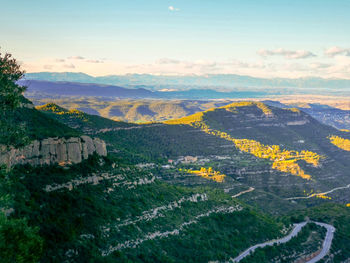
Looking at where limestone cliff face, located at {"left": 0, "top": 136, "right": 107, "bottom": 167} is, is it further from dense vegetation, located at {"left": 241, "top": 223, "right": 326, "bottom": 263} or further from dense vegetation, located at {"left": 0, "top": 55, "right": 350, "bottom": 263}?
dense vegetation, located at {"left": 241, "top": 223, "right": 326, "bottom": 263}

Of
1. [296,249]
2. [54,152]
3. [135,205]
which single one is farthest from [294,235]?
[54,152]

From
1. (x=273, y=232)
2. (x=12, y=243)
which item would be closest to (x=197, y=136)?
(x=273, y=232)

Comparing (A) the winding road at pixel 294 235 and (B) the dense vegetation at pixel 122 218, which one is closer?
(B) the dense vegetation at pixel 122 218

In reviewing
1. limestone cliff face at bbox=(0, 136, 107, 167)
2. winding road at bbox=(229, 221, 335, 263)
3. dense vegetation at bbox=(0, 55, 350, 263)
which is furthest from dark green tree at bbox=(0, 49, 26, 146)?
winding road at bbox=(229, 221, 335, 263)

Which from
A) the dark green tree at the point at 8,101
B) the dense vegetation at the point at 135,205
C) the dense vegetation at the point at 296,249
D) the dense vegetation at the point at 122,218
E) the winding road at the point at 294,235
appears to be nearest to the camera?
the dark green tree at the point at 8,101

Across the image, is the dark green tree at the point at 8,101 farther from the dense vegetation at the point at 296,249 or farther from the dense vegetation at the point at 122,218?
the dense vegetation at the point at 296,249

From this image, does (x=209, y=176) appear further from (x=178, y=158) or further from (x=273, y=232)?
(x=273, y=232)

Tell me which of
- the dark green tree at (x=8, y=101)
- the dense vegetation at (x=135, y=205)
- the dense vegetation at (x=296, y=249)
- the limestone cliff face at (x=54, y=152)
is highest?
the dark green tree at (x=8, y=101)

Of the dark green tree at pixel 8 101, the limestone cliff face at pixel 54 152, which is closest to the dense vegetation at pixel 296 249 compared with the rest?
the limestone cliff face at pixel 54 152

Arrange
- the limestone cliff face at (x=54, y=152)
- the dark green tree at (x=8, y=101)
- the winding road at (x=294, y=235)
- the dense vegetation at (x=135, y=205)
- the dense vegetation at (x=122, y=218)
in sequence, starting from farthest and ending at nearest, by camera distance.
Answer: the winding road at (x=294, y=235), the limestone cliff face at (x=54, y=152), the dense vegetation at (x=122, y=218), the dense vegetation at (x=135, y=205), the dark green tree at (x=8, y=101)
